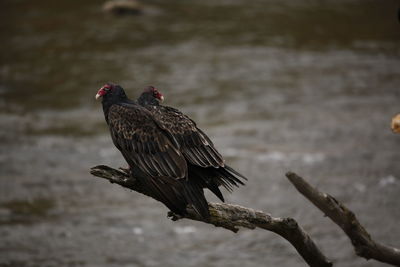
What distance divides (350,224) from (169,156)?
4.13 feet

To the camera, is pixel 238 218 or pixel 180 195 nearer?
pixel 180 195

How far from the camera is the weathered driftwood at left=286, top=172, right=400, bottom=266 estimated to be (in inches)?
188

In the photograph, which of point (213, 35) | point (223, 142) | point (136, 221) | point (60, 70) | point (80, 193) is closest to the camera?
point (136, 221)

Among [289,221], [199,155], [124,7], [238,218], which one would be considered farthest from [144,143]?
[124,7]

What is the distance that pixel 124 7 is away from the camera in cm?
2106

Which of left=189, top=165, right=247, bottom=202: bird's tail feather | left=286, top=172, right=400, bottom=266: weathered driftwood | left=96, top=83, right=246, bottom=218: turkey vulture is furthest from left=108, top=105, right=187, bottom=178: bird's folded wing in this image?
left=286, top=172, right=400, bottom=266: weathered driftwood

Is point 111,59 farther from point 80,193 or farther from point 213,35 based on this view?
point 80,193

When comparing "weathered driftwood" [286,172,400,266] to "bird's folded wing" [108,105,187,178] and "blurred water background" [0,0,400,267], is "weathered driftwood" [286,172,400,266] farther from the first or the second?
"blurred water background" [0,0,400,267]

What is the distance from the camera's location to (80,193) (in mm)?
10656

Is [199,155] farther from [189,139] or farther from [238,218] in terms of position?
[238,218]

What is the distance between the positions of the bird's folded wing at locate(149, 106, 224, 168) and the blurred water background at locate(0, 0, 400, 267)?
3.64 meters

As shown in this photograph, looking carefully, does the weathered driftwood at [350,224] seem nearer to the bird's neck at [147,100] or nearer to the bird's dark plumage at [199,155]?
the bird's dark plumage at [199,155]

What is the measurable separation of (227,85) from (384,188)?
553cm

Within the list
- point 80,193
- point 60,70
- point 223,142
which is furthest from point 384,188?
point 60,70
